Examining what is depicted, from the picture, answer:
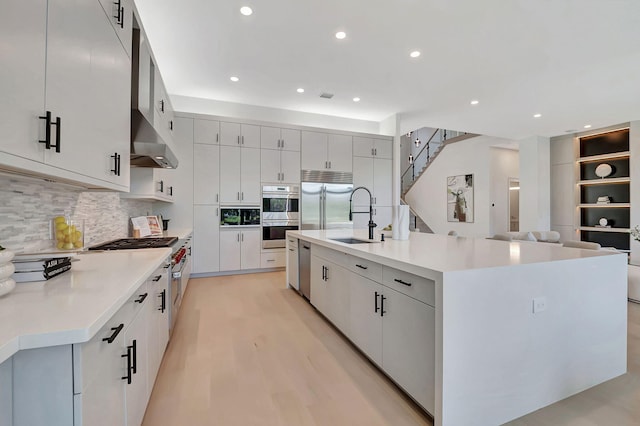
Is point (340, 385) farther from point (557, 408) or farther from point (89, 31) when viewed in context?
point (89, 31)

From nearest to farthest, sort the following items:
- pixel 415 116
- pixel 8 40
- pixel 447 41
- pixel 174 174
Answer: pixel 8 40, pixel 447 41, pixel 174 174, pixel 415 116

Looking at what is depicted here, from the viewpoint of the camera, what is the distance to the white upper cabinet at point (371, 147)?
598 centimetres

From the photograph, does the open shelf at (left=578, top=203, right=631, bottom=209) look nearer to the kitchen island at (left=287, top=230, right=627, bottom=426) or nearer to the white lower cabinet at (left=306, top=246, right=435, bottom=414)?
the kitchen island at (left=287, top=230, right=627, bottom=426)

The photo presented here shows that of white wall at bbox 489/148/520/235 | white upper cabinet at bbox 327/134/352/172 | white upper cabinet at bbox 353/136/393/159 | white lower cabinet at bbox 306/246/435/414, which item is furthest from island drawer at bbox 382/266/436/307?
white wall at bbox 489/148/520/235

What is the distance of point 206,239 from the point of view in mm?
4961

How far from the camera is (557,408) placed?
1.72 meters

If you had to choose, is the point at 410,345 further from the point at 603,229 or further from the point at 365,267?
the point at 603,229

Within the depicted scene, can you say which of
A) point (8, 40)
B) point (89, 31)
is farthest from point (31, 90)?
point (89, 31)

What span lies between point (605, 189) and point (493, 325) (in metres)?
8.14

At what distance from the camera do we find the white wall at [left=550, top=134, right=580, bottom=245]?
7.31 meters

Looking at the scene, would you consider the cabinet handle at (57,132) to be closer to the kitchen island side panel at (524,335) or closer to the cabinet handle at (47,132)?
the cabinet handle at (47,132)

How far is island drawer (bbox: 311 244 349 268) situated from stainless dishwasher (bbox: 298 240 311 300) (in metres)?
0.24

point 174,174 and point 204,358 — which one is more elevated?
point 174,174

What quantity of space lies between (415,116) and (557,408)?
543 centimetres
